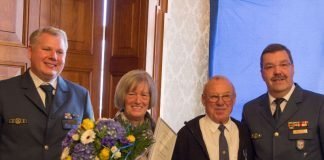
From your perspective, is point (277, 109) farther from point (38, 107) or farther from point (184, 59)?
point (184, 59)

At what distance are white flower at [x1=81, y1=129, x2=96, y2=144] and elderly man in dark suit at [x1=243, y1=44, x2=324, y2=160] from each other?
1113 millimetres

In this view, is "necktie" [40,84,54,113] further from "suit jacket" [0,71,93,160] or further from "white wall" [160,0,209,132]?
"white wall" [160,0,209,132]

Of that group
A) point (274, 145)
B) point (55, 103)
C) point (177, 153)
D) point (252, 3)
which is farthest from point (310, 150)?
point (252, 3)

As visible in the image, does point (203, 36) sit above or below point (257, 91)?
above

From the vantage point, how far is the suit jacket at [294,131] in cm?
231

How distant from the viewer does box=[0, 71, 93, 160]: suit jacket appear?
214 cm

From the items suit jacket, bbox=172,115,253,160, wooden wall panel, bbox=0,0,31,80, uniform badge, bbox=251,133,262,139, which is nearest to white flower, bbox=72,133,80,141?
suit jacket, bbox=172,115,253,160

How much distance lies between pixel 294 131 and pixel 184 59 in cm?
177

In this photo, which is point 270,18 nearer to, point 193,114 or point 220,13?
point 220,13

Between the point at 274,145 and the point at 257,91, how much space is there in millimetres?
1571

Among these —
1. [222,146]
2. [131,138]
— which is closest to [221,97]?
[222,146]

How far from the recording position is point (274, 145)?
92.4 inches

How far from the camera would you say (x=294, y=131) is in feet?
7.72

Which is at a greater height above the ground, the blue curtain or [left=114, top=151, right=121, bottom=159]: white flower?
the blue curtain
